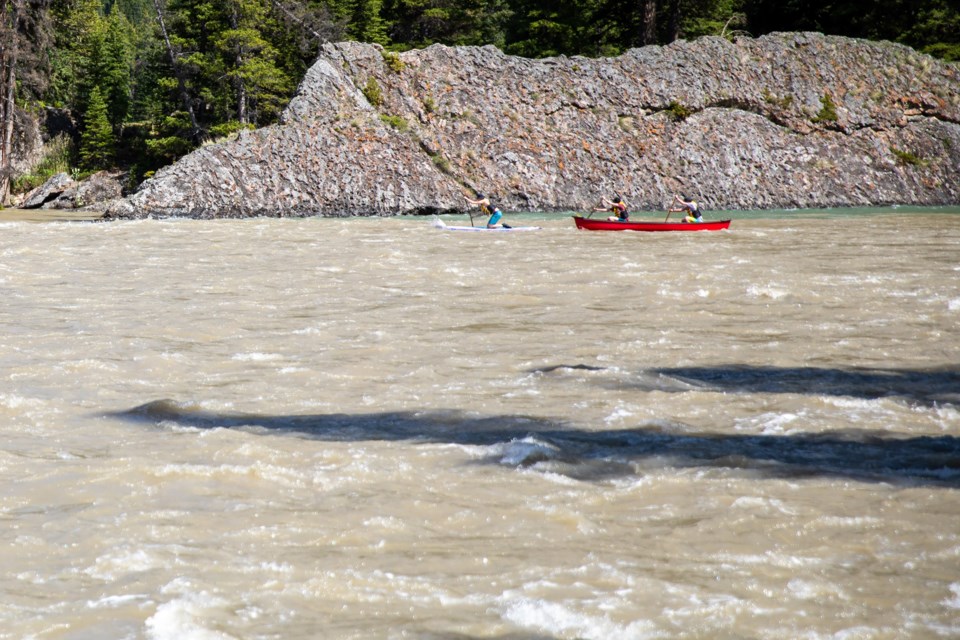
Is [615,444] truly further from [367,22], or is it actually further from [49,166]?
[49,166]

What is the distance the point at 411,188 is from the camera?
33094 mm

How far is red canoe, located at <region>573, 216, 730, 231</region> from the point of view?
25.5m

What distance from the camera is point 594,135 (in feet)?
117

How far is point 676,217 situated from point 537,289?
2024cm

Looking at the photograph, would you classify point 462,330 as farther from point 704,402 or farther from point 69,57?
point 69,57

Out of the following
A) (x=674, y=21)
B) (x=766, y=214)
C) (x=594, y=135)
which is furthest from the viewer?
(x=674, y=21)

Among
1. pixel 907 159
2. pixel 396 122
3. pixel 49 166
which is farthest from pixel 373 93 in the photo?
pixel 49 166

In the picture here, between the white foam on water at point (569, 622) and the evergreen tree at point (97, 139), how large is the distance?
170ft

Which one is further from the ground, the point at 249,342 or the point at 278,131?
the point at 278,131

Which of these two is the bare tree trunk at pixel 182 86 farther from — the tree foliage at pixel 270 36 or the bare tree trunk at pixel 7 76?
the bare tree trunk at pixel 7 76

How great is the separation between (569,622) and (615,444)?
9.19 feet

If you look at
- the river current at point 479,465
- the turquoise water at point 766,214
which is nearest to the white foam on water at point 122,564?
the river current at point 479,465

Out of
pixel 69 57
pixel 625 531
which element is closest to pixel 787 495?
pixel 625 531

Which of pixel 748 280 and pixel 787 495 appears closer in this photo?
pixel 787 495
